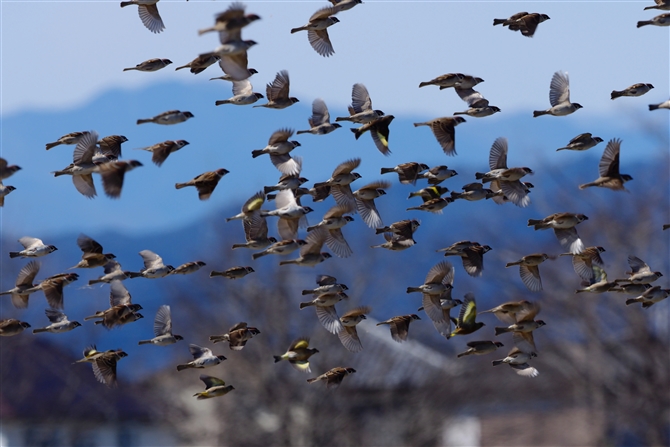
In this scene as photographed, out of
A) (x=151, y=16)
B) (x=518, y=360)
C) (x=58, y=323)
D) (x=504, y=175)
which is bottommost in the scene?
(x=518, y=360)

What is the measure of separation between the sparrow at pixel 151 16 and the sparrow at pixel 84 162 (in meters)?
1.32

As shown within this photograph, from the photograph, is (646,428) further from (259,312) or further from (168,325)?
(168,325)

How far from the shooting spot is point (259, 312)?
115ft

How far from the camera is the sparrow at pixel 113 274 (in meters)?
9.84

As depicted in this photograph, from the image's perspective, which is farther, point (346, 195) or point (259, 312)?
point (259, 312)

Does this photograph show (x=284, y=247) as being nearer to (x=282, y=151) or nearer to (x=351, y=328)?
(x=282, y=151)

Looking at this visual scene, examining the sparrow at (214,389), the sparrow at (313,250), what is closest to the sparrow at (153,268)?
the sparrow at (214,389)

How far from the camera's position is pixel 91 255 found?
9930 mm

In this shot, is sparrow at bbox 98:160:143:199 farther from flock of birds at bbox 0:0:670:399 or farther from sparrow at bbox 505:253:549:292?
sparrow at bbox 505:253:549:292

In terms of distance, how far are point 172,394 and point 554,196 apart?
15.9m

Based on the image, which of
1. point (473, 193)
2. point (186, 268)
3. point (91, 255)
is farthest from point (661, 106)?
point (91, 255)

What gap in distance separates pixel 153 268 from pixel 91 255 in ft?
1.76

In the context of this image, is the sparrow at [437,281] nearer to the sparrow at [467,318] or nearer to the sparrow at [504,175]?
the sparrow at [467,318]

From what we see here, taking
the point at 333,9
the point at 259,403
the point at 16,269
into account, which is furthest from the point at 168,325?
the point at 16,269
